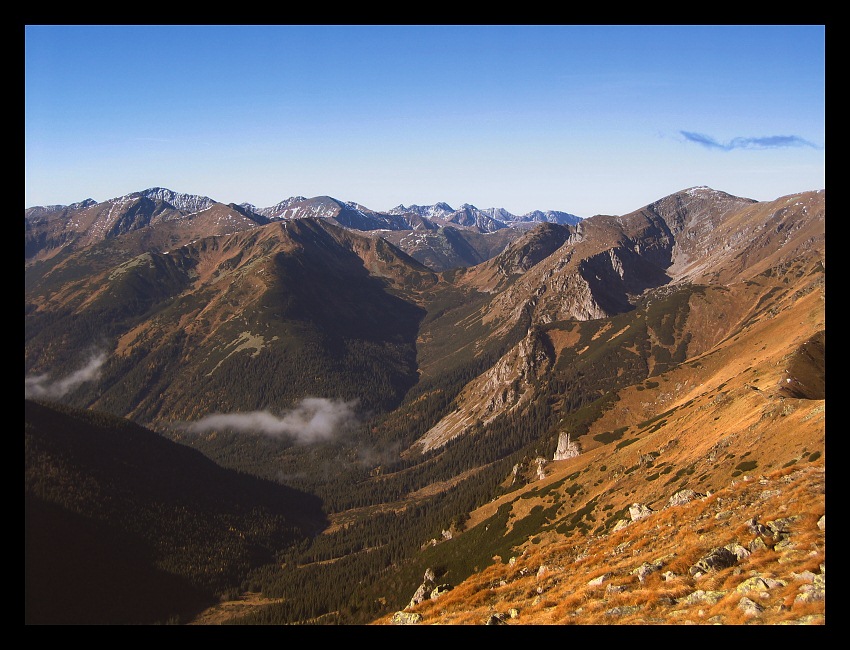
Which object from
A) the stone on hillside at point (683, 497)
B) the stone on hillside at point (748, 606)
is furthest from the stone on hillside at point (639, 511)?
the stone on hillside at point (748, 606)

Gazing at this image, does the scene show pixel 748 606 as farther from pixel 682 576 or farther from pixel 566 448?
pixel 566 448

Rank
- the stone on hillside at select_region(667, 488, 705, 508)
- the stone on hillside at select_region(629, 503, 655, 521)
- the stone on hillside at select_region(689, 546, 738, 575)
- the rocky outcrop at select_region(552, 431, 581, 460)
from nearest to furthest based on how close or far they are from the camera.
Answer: the stone on hillside at select_region(689, 546, 738, 575) < the stone on hillside at select_region(667, 488, 705, 508) < the stone on hillside at select_region(629, 503, 655, 521) < the rocky outcrop at select_region(552, 431, 581, 460)

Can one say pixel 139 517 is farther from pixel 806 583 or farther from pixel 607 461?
pixel 806 583

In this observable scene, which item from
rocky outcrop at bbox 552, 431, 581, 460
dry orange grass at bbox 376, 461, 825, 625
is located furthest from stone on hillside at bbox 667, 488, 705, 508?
rocky outcrop at bbox 552, 431, 581, 460

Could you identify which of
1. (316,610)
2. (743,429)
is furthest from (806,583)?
(316,610)

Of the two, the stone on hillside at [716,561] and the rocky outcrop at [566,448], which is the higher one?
the stone on hillside at [716,561]

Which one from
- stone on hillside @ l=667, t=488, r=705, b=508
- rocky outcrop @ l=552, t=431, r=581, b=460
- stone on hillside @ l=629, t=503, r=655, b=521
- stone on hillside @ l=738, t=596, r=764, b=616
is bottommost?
rocky outcrop @ l=552, t=431, r=581, b=460

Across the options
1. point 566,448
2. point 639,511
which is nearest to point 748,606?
point 639,511

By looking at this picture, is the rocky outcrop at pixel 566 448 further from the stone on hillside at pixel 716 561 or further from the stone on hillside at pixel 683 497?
the stone on hillside at pixel 716 561

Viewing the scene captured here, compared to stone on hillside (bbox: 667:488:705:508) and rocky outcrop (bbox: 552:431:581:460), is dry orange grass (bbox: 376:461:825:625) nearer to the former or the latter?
stone on hillside (bbox: 667:488:705:508)

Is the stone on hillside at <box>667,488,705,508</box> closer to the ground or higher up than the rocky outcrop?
higher up

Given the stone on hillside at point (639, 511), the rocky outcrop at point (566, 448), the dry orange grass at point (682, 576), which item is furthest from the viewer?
the rocky outcrop at point (566, 448)

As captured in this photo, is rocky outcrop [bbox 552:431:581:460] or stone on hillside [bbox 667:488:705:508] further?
rocky outcrop [bbox 552:431:581:460]
